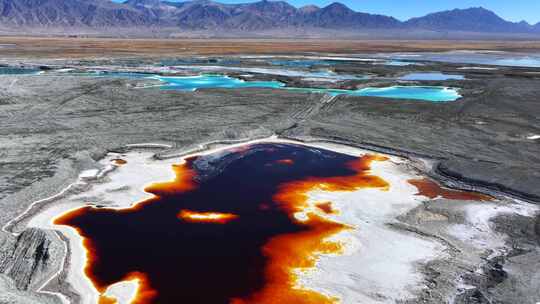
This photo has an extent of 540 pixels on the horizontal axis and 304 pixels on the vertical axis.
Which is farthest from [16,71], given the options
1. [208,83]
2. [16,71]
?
[208,83]

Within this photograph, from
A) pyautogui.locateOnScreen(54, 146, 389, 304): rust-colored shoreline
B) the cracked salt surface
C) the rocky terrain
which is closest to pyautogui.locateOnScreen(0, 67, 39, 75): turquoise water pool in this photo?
the rocky terrain

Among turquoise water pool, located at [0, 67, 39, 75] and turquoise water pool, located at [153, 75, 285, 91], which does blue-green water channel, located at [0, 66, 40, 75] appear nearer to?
turquoise water pool, located at [0, 67, 39, 75]

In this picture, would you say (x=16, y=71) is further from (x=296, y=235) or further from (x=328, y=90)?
(x=296, y=235)

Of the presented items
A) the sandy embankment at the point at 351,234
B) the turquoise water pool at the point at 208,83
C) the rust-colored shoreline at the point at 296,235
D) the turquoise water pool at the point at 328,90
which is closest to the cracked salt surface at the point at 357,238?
the sandy embankment at the point at 351,234

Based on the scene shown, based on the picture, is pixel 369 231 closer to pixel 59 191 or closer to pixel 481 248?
pixel 481 248

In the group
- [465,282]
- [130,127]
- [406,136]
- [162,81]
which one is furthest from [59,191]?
[162,81]

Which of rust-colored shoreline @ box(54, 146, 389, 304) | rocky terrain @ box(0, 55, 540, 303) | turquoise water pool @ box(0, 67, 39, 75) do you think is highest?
turquoise water pool @ box(0, 67, 39, 75)
